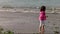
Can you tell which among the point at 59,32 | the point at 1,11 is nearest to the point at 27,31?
the point at 59,32

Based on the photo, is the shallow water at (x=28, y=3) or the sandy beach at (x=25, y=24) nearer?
the sandy beach at (x=25, y=24)

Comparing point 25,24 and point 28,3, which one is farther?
point 28,3

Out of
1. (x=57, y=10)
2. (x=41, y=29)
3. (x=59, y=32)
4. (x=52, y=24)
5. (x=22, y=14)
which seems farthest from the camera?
(x=57, y=10)

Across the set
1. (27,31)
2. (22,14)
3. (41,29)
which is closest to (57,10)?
(22,14)

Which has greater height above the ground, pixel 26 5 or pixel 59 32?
pixel 26 5

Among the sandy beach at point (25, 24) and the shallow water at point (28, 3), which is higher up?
the shallow water at point (28, 3)

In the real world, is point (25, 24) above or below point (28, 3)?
below

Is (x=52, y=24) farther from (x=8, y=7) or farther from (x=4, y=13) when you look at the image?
(x=8, y=7)

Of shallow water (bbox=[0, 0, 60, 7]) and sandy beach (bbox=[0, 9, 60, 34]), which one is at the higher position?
shallow water (bbox=[0, 0, 60, 7])

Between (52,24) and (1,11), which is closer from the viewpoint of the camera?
(52,24)

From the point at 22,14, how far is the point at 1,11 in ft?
7.32

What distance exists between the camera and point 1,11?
73.0 ft

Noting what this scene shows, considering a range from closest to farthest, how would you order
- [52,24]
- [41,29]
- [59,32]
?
1. [41,29]
2. [59,32]
3. [52,24]

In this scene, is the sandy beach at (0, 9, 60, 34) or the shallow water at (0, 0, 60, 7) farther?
the shallow water at (0, 0, 60, 7)
